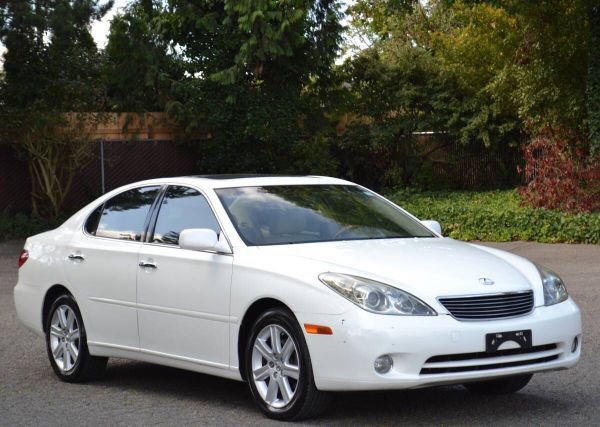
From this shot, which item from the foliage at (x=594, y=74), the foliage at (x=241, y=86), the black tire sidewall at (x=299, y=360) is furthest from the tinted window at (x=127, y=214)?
the foliage at (x=241, y=86)

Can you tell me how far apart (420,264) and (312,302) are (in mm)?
737

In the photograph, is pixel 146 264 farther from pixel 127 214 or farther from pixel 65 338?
pixel 65 338

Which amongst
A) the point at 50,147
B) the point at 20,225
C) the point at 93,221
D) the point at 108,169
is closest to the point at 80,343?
the point at 93,221

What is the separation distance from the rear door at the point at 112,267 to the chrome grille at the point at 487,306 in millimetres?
2540

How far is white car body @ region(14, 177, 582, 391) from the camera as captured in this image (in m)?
6.84

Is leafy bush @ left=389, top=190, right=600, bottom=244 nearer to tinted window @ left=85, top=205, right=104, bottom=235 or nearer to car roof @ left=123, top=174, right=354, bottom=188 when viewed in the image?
car roof @ left=123, top=174, right=354, bottom=188

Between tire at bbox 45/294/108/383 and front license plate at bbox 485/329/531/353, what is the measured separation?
338 cm

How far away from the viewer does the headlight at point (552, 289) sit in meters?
7.41

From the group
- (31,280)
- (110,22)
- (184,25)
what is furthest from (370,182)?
(31,280)

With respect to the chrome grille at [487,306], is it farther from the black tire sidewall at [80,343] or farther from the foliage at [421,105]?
the foliage at [421,105]

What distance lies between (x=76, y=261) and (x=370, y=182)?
890 inches

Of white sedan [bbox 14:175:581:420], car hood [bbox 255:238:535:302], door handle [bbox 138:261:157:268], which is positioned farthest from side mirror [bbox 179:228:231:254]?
door handle [bbox 138:261:157:268]

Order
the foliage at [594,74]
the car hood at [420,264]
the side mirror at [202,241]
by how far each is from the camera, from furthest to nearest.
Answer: the foliage at [594,74], the side mirror at [202,241], the car hood at [420,264]

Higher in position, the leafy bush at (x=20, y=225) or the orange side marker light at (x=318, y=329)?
the orange side marker light at (x=318, y=329)
